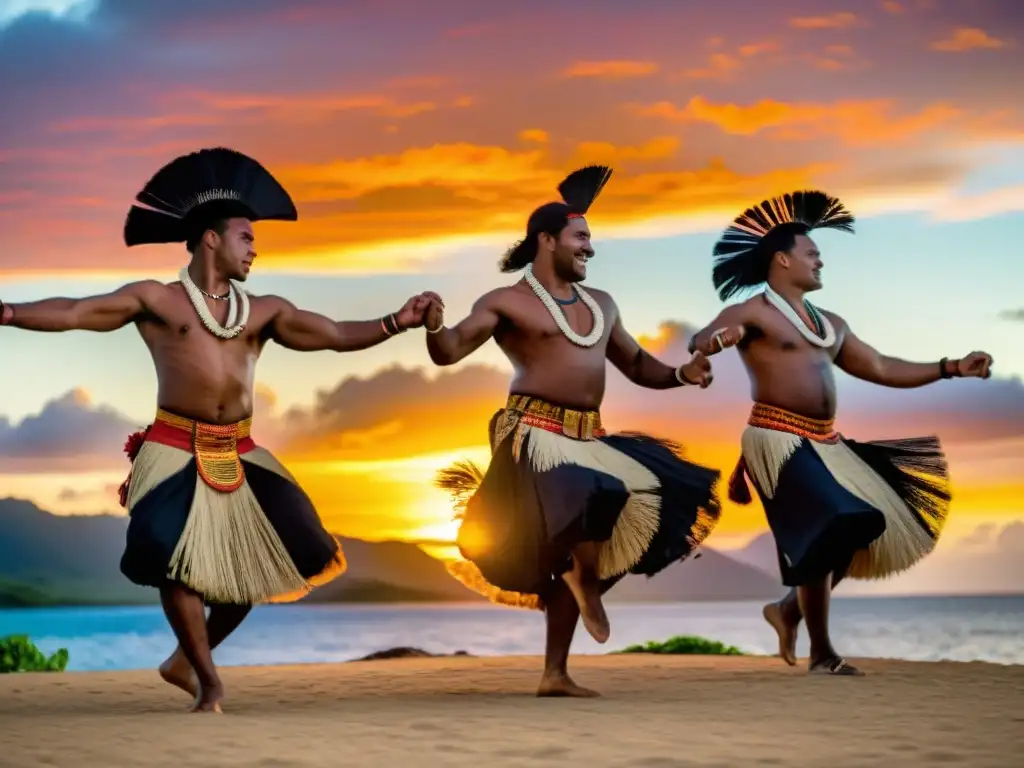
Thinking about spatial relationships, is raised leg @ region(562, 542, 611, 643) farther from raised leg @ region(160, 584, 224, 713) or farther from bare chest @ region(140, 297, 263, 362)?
bare chest @ region(140, 297, 263, 362)

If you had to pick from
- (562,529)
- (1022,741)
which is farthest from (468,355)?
→ (1022,741)

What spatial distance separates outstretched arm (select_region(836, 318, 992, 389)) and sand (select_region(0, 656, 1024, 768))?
123cm

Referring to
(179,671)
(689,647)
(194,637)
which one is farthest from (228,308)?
(689,647)

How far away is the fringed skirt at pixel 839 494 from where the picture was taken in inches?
259

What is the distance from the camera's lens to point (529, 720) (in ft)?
16.9

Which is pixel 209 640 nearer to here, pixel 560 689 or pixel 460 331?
pixel 560 689

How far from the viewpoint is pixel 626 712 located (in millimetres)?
5367

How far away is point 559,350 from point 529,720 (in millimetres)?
1566

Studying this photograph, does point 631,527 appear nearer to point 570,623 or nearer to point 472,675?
point 570,623

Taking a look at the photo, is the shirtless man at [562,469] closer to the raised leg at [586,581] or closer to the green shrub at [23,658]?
the raised leg at [586,581]

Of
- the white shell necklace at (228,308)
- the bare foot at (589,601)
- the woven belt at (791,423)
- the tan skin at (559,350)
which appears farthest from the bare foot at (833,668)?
the white shell necklace at (228,308)

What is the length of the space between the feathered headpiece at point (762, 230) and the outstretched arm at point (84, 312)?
2.57 m

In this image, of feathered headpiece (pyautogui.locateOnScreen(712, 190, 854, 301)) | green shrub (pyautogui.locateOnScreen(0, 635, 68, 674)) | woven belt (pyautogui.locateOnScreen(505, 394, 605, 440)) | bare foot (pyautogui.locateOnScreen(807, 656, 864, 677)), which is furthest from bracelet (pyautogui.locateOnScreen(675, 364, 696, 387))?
green shrub (pyautogui.locateOnScreen(0, 635, 68, 674))

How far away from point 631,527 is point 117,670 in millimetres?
2989
